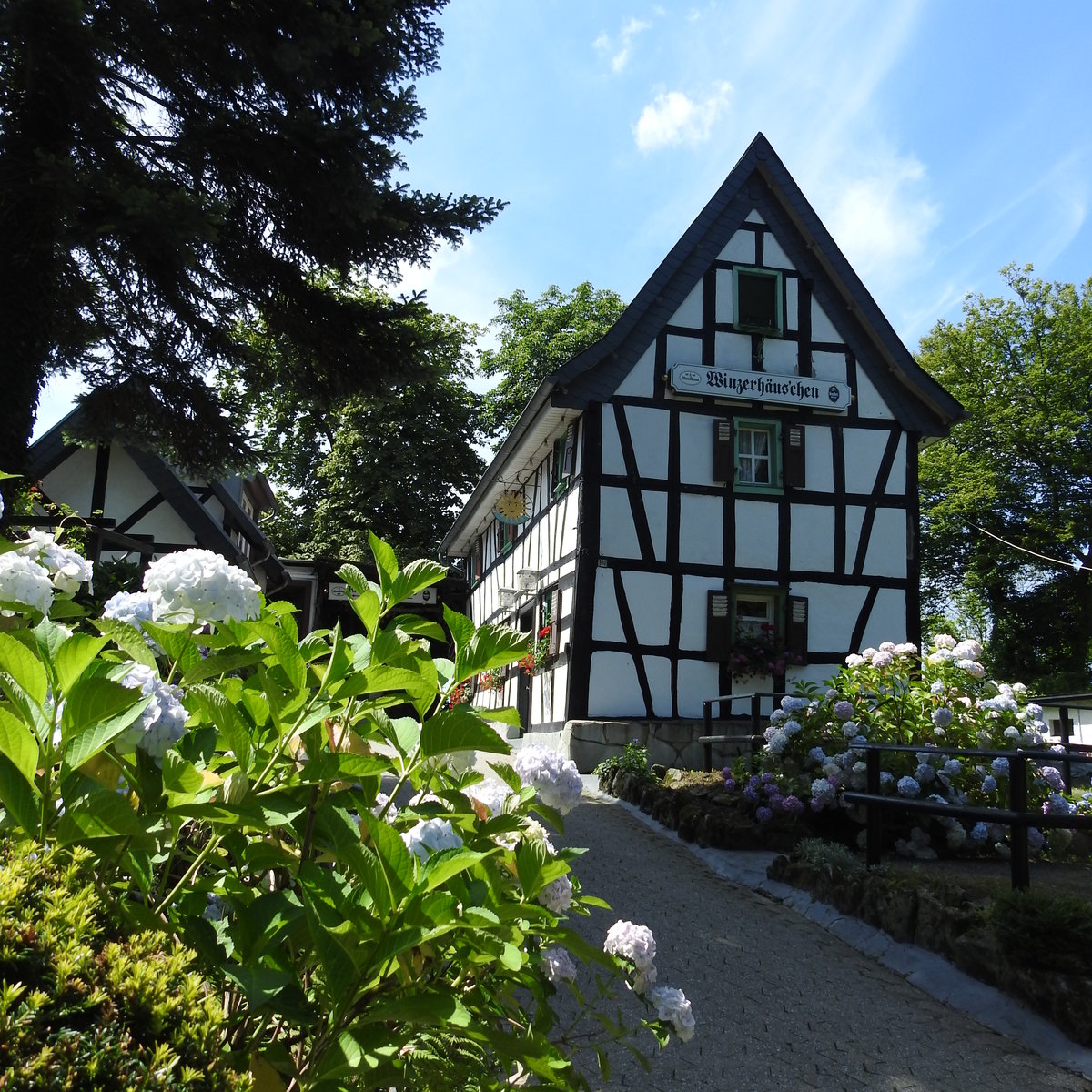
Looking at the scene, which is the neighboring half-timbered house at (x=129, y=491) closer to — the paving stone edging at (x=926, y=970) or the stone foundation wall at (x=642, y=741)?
the stone foundation wall at (x=642, y=741)

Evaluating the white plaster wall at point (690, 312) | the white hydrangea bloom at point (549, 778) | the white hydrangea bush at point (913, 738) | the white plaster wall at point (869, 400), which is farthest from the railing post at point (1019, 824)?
the white plaster wall at point (869, 400)

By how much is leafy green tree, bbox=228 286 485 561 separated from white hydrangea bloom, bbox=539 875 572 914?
2323 centimetres

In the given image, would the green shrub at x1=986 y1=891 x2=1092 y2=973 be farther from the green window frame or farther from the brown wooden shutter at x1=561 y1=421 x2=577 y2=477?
the brown wooden shutter at x1=561 y1=421 x2=577 y2=477

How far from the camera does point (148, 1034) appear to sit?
3.43 ft

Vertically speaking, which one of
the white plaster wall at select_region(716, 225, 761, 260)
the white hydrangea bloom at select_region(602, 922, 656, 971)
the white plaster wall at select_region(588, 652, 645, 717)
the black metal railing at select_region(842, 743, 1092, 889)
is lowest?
the white hydrangea bloom at select_region(602, 922, 656, 971)

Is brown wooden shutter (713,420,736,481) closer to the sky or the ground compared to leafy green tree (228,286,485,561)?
closer to the ground

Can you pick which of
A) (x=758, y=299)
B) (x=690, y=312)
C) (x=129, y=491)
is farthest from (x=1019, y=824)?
(x=129, y=491)

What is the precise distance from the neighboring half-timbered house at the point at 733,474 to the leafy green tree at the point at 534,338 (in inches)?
528

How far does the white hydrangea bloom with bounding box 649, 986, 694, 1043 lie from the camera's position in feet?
6.48

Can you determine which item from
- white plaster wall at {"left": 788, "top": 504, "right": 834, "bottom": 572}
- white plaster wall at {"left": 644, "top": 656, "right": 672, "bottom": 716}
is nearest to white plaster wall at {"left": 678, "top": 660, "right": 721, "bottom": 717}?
white plaster wall at {"left": 644, "top": 656, "right": 672, "bottom": 716}

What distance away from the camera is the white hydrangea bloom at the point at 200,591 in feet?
5.35

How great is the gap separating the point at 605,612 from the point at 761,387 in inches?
152

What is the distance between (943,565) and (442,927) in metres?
31.2

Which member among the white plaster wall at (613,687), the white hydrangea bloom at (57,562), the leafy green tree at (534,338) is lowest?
the white hydrangea bloom at (57,562)
